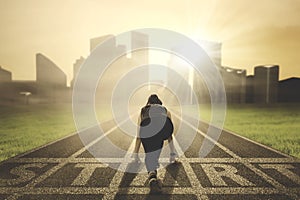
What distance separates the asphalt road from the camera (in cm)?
558

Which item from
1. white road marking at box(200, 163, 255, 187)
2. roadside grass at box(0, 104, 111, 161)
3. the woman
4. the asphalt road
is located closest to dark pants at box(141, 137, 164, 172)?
the woman

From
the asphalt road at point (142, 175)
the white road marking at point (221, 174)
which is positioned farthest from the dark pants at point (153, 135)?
the white road marking at point (221, 174)

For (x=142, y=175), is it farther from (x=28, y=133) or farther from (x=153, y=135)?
(x=28, y=133)

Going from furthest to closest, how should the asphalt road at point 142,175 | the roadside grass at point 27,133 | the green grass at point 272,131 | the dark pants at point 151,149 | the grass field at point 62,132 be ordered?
the green grass at point 272,131
the grass field at point 62,132
the roadside grass at point 27,133
the dark pants at point 151,149
the asphalt road at point 142,175

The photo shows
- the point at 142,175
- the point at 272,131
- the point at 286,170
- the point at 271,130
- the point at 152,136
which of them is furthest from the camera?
the point at 271,130

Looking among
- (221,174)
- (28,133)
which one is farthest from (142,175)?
(28,133)

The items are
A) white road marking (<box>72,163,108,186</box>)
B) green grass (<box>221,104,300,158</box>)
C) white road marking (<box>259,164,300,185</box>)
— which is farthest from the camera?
green grass (<box>221,104,300,158</box>)

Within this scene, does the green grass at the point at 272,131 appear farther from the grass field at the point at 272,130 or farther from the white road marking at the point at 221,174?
the white road marking at the point at 221,174

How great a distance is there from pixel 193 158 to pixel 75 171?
3.53m

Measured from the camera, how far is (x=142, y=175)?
6938 millimetres

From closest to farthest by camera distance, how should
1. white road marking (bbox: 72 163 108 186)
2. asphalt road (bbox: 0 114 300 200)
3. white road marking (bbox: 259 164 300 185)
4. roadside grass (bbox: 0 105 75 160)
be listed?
1. asphalt road (bbox: 0 114 300 200)
2. white road marking (bbox: 72 163 108 186)
3. white road marking (bbox: 259 164 300 185)
4. roadside grass (bbox: 0 105 75 160)

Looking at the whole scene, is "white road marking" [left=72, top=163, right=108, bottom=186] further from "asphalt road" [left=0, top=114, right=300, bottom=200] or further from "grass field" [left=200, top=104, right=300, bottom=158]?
"grass field" [left=200, top=104, right=300, bottom=158]

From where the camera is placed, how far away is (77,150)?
10047 mm

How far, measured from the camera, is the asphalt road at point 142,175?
5.58 metres
